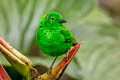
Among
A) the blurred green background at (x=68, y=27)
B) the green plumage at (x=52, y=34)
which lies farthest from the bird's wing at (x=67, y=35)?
the blurred green background at (x=68, y=27)

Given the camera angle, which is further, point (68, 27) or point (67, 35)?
point (68, 27)

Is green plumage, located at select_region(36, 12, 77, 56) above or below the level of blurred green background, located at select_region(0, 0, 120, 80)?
above

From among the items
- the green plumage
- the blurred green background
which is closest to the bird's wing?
the green plumage

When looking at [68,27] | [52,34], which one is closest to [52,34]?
[52,34]

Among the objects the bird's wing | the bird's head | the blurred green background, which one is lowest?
the blurred green background

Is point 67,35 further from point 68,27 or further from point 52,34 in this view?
point 68,27

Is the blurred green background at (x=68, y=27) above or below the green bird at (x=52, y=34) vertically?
below

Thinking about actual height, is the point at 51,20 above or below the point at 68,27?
above

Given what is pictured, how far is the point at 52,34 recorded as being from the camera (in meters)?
0.42

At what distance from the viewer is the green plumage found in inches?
16.7

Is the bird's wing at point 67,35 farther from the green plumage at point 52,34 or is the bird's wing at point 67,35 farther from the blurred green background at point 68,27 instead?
the blurred green background at point 68,27

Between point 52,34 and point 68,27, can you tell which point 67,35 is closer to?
point 52,34

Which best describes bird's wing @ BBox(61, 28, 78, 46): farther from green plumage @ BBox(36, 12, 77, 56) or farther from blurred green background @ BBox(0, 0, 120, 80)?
blurred green background @ BBox(0, 0, 120, 80)

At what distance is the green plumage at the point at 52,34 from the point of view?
0.42m
